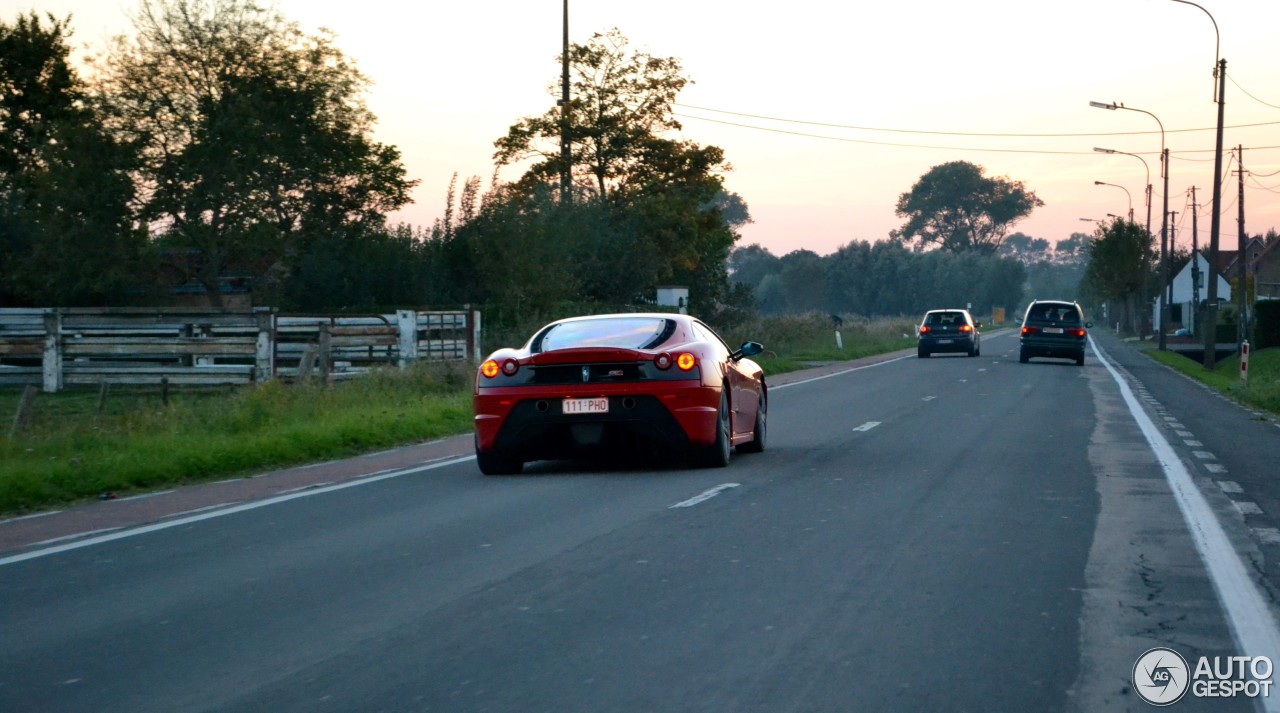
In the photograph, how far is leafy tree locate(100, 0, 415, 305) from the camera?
42750 millimetres

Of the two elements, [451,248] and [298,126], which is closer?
[451,248]

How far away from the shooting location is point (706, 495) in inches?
426

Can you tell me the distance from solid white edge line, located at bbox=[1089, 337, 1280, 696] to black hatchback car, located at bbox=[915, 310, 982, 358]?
1278 inches

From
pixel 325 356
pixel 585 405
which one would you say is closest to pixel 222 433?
pixel 585 405

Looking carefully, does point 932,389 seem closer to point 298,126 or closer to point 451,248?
point 451,248

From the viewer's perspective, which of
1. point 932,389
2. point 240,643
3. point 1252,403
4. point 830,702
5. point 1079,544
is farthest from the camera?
point 932,389

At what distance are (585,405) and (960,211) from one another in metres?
145

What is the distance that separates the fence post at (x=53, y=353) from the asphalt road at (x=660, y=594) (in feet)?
68.0

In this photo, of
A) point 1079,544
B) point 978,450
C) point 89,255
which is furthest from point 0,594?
point 89,255

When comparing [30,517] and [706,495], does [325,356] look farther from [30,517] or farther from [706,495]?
[706,495]

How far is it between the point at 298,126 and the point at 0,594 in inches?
1538

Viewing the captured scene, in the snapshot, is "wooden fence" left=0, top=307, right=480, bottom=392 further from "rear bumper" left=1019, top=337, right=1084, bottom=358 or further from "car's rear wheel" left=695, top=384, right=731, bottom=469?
"rear bumper" left=1019, top=337, right=1084, bottom=358

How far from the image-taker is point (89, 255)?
41531 millimetres

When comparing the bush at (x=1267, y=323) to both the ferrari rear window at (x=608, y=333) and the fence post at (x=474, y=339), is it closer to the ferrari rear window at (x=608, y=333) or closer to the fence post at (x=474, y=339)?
the fence post at (x=474, y=339)
